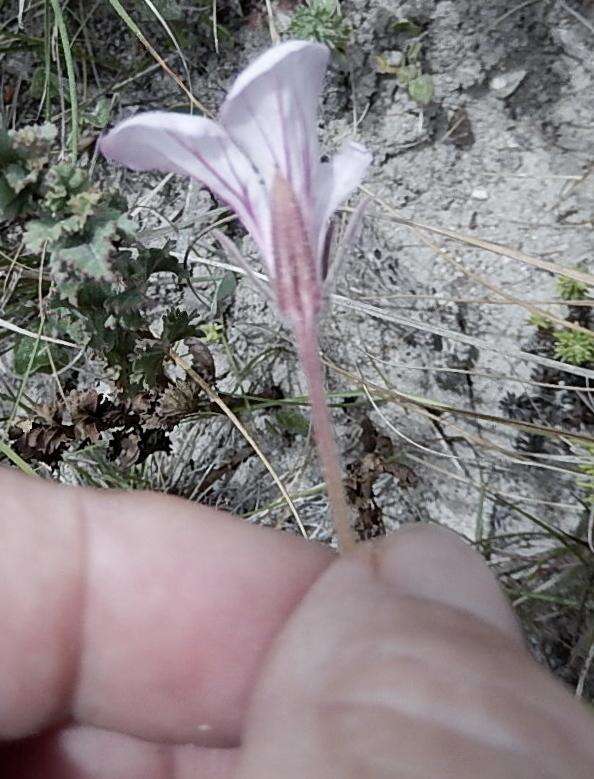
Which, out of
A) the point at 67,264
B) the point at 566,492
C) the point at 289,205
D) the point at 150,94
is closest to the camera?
the point at 289,205

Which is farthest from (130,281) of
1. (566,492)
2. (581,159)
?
(581,159)

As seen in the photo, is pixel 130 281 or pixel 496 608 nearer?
pixel 496 608

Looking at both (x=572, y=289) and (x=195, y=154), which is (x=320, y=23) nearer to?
(x=572, y=289)

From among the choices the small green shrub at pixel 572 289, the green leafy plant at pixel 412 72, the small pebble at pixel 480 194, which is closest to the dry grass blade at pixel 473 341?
the small green shrub at pixel 572 289

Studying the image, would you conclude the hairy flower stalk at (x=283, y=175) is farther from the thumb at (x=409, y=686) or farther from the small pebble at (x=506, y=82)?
the small pebble at (x=506, y=82)

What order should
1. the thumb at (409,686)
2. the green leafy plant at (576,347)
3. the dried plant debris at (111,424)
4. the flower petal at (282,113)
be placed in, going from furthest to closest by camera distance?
the green leafy plant at (576,347), the dried plant debris at (111,424), the flower petal at (282,113), the thumb at (409,686)

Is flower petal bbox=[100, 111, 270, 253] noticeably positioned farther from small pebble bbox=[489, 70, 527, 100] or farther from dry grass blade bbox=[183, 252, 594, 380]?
small pebble bbox=[489, 70, 527, 100]

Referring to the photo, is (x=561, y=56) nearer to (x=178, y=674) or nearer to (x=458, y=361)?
(x=458, y=361)
